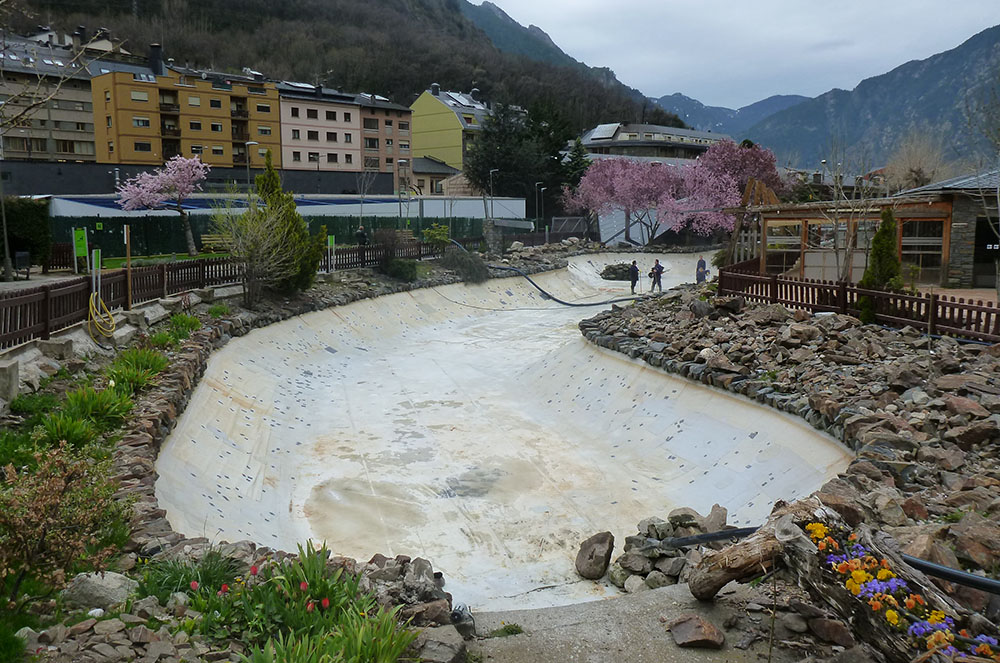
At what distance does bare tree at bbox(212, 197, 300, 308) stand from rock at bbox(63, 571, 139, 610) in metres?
19.0

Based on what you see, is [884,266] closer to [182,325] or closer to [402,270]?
[182,325]

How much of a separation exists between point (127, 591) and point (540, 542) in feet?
20.0

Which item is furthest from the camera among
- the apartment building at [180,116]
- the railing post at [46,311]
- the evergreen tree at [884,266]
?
the apartment building at [180,116]

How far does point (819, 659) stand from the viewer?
17.8 feet

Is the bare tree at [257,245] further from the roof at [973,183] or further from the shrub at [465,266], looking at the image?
the roof at [973,183]

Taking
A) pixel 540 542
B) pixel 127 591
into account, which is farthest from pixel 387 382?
pixel 127 591

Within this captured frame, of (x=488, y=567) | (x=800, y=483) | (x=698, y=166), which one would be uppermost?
(x=698, y=166)

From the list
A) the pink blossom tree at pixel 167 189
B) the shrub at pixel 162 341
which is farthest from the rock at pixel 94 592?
the pink blossom tree at pixel 167 189

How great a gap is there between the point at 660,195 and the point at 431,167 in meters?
28.4

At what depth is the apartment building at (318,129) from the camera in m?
67.1

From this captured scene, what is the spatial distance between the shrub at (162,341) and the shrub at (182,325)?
405 mm

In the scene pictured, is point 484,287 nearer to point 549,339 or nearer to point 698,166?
point 549,339

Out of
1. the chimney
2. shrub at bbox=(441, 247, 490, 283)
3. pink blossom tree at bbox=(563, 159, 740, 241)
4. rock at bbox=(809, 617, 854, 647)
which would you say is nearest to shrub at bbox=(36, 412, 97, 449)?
rock at bbox=(809, 617, 854, 647)

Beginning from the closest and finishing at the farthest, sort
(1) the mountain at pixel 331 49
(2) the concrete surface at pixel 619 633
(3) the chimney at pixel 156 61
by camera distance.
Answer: (2) the concrete surface at pixel 619 633 < (3) the chimney at pixel 156 61 < (1) the mountain at pixel 331 49
